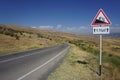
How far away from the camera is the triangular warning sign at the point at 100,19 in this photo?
1016 centimetres

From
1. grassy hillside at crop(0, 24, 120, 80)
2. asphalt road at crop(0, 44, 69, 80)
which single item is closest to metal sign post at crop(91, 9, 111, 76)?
grassy hillside at crop(0, 24, 120, 80)

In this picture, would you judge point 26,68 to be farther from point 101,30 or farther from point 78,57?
point 78,57

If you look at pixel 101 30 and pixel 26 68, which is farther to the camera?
pixel 26 68

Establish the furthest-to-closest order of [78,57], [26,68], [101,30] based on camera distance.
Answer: [78,57]
[26,68]
[101,30]

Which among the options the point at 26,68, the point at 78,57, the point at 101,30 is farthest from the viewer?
the point at 78,57

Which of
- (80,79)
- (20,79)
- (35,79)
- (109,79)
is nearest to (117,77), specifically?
(109,79)

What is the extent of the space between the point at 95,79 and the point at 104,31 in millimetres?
2358

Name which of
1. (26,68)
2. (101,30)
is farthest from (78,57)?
(101,30)

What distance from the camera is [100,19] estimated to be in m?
10.3

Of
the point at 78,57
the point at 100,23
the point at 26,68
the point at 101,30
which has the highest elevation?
the point at 100,23

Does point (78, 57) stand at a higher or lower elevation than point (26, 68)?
lower

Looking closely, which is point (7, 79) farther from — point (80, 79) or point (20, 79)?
point (80, 79)

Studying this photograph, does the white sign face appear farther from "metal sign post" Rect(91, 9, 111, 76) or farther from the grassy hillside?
the grassy hillside

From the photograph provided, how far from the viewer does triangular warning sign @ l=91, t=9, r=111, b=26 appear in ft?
33.3
